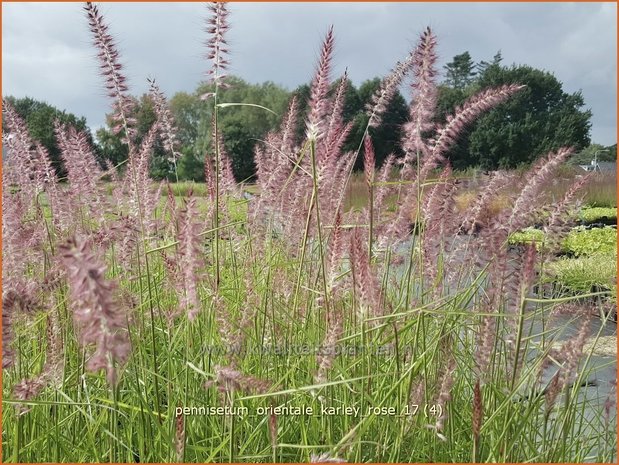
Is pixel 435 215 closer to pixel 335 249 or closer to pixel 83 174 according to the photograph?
pixel 335 249

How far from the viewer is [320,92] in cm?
170

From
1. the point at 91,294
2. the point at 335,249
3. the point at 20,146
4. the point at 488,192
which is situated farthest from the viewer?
the point at 20,146

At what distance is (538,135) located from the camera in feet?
99.2

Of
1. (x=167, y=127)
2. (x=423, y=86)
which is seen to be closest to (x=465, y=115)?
(x=423, y=86)

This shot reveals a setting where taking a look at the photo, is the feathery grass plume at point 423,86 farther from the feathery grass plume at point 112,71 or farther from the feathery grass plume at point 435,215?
the feathery grass plume at point 112,71

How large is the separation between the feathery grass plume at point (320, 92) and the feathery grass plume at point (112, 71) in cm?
59

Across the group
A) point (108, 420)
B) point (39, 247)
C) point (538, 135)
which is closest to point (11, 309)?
point (108, 420)

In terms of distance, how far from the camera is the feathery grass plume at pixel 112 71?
1.71 meters

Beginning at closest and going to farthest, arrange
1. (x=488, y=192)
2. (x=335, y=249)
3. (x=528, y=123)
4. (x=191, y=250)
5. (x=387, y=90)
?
(x=191, y=250) → (x=335, y=249) → (x=387, y=90) → (x=488, y=192) → (x=528, y=123)

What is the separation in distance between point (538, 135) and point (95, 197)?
3094cm

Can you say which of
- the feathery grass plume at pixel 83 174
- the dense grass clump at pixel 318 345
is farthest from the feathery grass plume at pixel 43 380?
the feathery grass plume at pixel 83 174

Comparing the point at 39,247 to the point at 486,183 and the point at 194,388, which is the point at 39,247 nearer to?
the point at 194,388

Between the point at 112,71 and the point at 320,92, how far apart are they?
633 mm

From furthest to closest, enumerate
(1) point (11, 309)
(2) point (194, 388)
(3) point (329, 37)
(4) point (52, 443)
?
(2) point (194, 388) < (4) point (52, 443) < (3) point (329, 37) < (1) point (11, 309)
